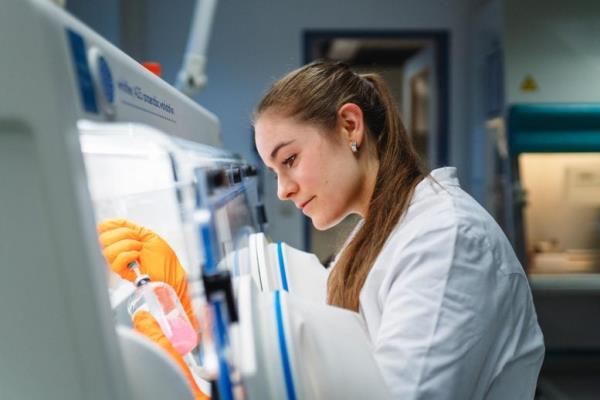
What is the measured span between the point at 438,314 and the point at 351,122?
17.0 inches

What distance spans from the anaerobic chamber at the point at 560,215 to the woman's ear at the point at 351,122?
2354 millimetres

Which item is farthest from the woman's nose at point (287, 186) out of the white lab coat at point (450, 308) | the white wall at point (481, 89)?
the white wall at point (481, 89)

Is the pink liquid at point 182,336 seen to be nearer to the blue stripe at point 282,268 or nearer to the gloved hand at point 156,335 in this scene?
the gloved hand at point 156,335

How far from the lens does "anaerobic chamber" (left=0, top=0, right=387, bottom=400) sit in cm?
47

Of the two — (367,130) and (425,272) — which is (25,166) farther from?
(367,130)

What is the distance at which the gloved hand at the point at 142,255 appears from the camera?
3.22 feet

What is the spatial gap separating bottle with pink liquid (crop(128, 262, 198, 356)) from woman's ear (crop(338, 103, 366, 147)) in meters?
0.42

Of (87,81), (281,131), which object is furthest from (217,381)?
(281,131)

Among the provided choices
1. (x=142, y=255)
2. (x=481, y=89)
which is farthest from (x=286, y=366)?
(x=481, y=89)

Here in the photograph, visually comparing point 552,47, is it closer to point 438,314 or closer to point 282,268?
point 282,268

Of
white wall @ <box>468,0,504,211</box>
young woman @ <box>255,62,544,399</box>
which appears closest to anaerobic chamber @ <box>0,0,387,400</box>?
young woman @ <box>255,62,544,399</box>

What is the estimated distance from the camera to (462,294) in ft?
2.77

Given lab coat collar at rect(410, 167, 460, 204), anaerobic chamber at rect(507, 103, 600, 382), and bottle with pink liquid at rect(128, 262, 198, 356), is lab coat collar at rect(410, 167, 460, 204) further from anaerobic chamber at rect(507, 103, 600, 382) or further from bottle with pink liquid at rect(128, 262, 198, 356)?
anaerobic chamber at rect(507, 103, 600, 382)

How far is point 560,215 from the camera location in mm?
3381
